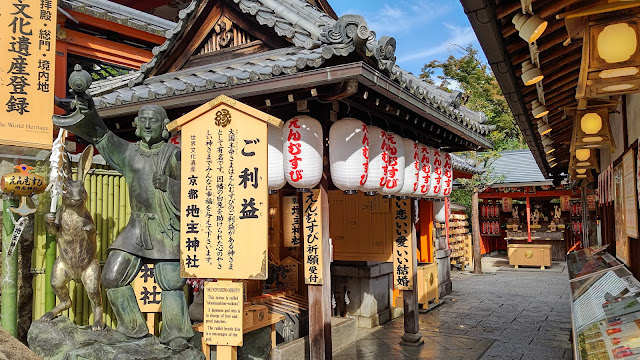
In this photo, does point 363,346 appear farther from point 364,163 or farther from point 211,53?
point 211,53

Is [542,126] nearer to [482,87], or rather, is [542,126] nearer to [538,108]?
[538,108]

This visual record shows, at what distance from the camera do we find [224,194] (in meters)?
4.97

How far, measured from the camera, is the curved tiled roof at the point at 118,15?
30.1ft

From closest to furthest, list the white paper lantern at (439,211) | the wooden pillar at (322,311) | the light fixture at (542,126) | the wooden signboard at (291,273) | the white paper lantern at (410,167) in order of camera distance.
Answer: the wooden pillar at (322,311)
the light fixture at (542,126)
the white paper lantern at (410,167)
the wooden signboard at (291,273)
the white paper lantern at (439,211)

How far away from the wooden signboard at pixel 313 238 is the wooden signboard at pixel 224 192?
1.89 metres

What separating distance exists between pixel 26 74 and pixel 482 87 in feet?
105

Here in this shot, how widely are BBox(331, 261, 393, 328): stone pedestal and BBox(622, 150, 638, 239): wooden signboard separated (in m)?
5.94

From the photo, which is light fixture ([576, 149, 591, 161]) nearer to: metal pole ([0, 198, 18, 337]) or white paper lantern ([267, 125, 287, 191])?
white paper lantern ([267, 125, 287, 191])

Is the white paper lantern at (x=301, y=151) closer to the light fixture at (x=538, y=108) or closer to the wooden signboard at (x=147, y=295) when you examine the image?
the wooden signboard at (x=147, y=295)

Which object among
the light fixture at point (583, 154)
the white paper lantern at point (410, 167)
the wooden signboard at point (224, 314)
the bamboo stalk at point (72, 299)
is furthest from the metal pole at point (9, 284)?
the light fixture at point (583, 154)

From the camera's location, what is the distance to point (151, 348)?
522cm

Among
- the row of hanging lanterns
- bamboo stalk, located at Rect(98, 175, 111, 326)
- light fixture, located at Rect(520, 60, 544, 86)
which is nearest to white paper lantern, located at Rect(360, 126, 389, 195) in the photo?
the row of hanging lanterns

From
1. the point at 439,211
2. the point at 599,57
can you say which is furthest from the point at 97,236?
the point at 439,211

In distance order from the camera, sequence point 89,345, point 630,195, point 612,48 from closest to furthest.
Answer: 1. point 612,48
2. point 630,195
3. point 89,345
